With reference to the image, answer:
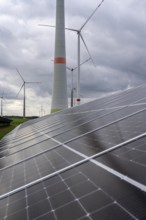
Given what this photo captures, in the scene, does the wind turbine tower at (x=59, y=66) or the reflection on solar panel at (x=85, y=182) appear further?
the wind turbine tower at (x=59, y=66)

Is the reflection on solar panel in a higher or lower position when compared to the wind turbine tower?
lower

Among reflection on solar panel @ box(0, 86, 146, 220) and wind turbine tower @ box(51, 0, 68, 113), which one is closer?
reflection on solar panel @ box(0, 86, 146, 220)

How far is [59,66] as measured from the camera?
51.5 metres

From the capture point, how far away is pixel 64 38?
51.2 meters

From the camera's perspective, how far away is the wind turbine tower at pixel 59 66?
50.6 meters

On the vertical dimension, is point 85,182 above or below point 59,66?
below

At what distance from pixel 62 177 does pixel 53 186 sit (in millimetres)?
357

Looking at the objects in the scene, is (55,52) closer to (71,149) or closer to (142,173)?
(71,149)

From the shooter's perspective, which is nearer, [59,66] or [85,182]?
[85,182]

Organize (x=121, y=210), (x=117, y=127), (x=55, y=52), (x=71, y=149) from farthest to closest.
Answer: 1. (x=55, y=52)
2. (x=117, y=127)
3. (x=71, y=149)
4. (x=121, y=210)

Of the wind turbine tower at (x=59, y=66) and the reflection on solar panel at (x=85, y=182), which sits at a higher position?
the wind turbine tower at (x=59, y=66)

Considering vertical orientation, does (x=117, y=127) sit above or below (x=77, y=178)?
above

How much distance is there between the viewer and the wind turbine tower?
166 feet

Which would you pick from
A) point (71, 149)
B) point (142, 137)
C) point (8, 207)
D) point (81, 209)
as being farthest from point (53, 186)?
point (71, 149)
